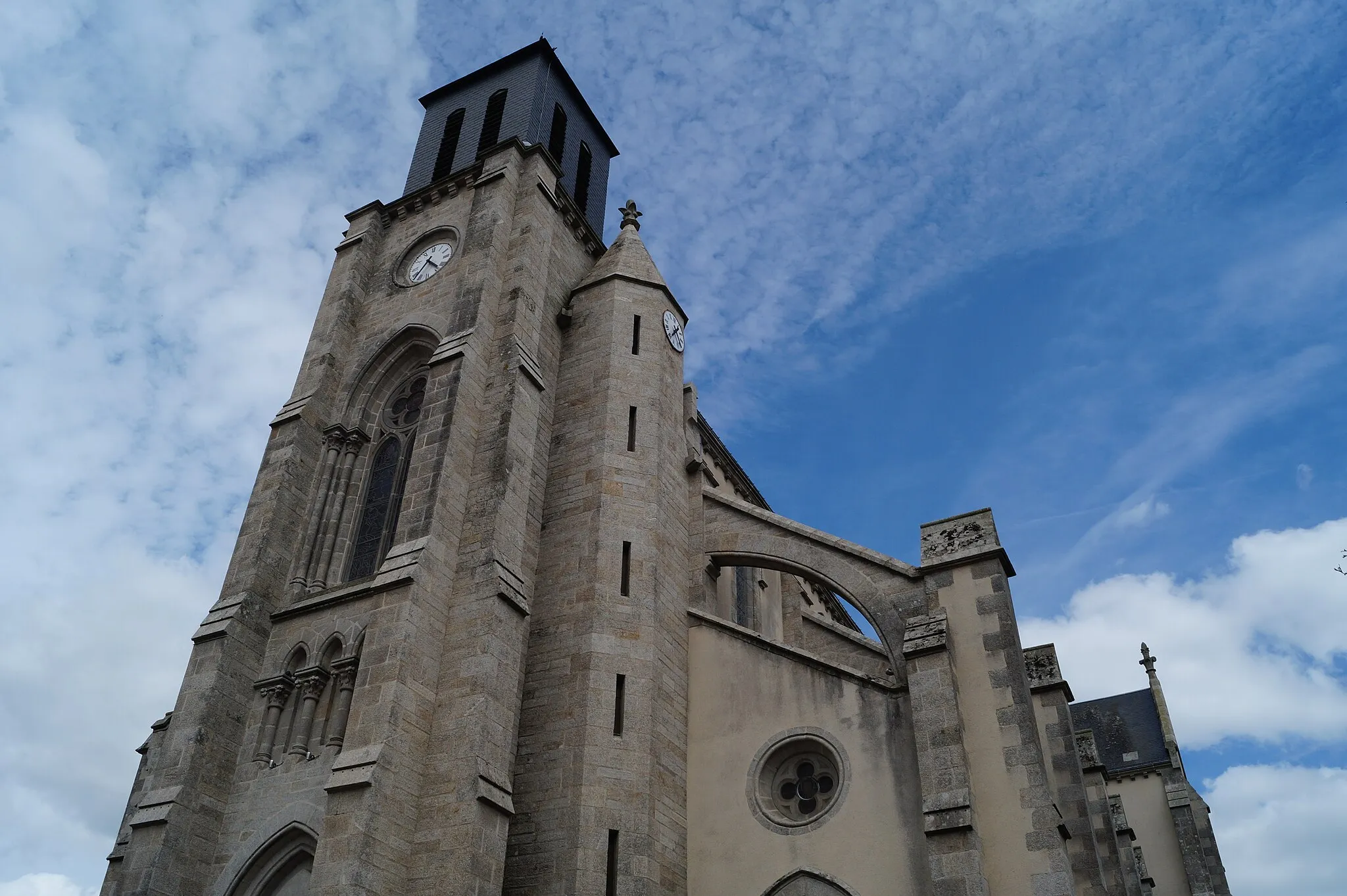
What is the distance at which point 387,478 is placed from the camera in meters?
17.2

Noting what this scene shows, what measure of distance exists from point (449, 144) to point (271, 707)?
47.8ft

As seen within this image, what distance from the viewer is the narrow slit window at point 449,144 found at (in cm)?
2323

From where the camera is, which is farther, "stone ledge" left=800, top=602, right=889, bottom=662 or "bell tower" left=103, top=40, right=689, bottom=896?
"stone ledge" left=800, top=602, right=889, bottom=662

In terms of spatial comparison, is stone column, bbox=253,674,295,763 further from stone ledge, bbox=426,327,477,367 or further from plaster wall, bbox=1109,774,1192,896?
plaster wall, bbox=1109,774,1192,896

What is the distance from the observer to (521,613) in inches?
532

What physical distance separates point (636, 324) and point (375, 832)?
390 inches

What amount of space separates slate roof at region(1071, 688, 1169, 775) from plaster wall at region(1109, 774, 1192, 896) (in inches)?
18.9

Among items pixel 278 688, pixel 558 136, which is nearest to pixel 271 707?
pixel 278 688

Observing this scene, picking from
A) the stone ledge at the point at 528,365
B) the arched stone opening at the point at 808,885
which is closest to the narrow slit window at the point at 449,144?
the stone ledge at the point at 528,365

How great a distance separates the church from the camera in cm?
1192

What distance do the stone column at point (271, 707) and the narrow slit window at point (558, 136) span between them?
14.0 meters

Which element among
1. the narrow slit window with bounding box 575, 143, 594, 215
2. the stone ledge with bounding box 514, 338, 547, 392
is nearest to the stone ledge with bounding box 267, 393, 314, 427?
the stone ledge with bounding box 514, 338, 547, 392

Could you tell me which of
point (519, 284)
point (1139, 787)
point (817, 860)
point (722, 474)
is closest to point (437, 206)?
point (519, 284)

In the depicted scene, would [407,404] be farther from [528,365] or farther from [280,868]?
[280,868]
